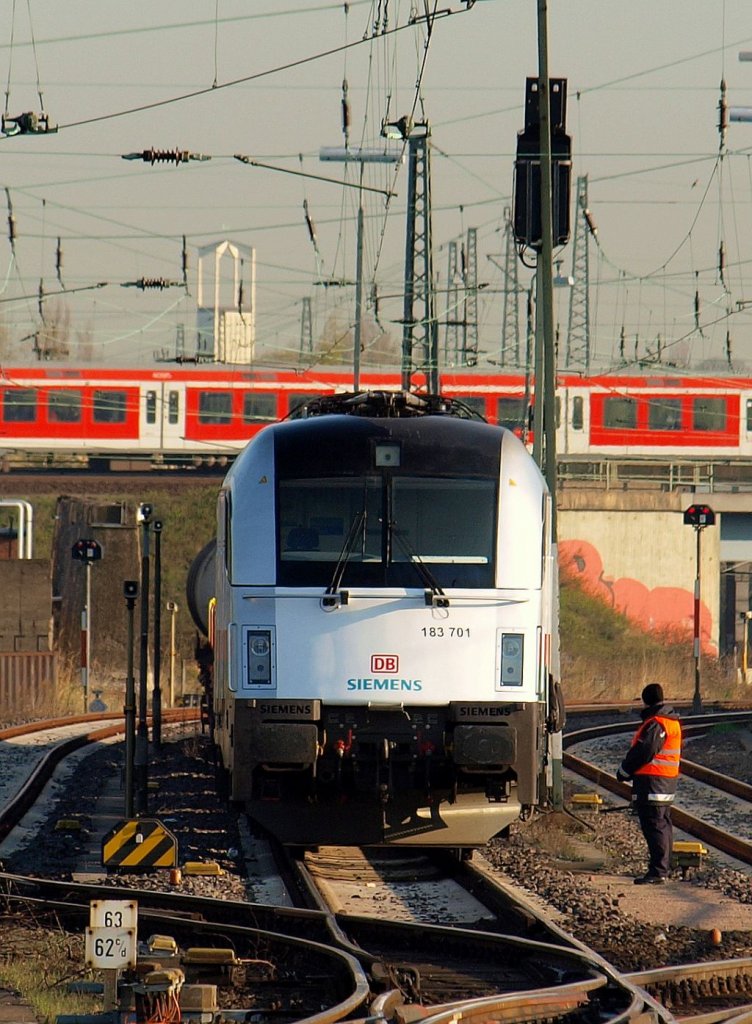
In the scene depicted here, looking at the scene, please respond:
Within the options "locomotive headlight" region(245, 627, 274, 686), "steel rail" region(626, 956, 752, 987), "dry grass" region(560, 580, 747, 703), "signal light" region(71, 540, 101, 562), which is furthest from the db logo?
"dry grass" region(560, 580, 747, 703)

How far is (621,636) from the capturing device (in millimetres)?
53812

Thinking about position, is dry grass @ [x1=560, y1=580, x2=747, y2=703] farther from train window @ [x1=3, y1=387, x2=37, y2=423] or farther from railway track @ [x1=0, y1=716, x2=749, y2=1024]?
railway track @ [x1=0, y1=716, x2=749, y2=1024]

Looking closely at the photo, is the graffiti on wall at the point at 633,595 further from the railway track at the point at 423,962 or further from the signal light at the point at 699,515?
the railway track at the point at 423,962

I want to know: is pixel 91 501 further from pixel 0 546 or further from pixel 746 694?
pixel 746 694

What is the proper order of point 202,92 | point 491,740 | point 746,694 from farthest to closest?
point 746,694 < point 202,92 < point 491,740

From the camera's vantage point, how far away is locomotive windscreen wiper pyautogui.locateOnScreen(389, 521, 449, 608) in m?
12.3

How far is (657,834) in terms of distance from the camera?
13188mm

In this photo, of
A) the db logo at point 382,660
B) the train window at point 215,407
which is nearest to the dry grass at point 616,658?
the train window at point 215,407

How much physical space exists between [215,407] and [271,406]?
1.81 meters

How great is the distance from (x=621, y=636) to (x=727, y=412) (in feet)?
27.5

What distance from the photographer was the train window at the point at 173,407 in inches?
1980

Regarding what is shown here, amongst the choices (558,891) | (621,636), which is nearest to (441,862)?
(558,891)

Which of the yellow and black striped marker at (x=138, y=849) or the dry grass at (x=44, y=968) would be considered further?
the yellow and black striped marker at (x=138, y=849)

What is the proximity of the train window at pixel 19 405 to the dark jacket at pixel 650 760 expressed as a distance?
39368 mm
